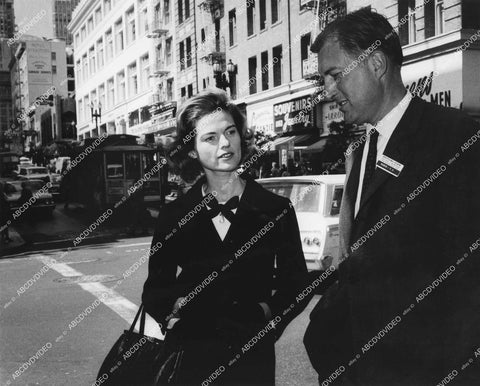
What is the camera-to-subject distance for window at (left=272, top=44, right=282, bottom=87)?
98.4 ft

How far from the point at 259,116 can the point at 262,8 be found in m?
5.86

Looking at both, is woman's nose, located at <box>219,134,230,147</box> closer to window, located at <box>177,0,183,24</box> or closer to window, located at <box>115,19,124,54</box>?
window, located at <box>177,0,183,24</box>

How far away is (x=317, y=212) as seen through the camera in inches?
324

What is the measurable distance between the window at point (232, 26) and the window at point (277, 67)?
4.84m

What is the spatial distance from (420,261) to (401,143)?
380mm

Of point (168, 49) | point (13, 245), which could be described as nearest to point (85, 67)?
point (168, 49)

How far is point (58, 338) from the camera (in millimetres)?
6426

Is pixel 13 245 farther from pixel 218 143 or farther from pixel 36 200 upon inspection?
pixel 218 143

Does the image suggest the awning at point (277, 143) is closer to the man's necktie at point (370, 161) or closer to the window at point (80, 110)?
the man's necktie at point (370, 161)

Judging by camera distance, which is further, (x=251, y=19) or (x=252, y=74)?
(x=252, y=74)

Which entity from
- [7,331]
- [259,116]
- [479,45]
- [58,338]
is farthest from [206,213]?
[259,116]

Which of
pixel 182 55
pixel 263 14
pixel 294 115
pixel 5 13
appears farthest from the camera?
pixel 5 13

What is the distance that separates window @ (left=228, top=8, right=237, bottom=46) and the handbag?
3367 centimetres

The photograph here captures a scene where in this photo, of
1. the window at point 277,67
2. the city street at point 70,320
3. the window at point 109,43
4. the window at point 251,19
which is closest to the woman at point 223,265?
the city street at point 70,320
